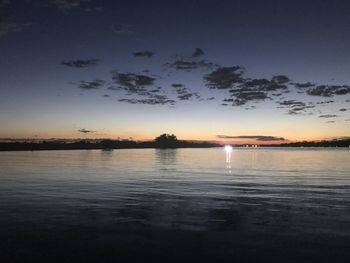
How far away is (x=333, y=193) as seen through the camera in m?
36.9

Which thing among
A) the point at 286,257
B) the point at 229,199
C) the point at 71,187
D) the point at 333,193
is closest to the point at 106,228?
the point at 286,257

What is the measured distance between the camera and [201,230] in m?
20.4

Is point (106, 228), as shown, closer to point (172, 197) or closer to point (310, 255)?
point (310, 255)

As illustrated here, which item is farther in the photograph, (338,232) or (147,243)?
(338,232)

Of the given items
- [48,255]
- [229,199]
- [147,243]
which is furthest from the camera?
[229,199]

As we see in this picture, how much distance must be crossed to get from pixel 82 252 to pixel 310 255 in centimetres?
976

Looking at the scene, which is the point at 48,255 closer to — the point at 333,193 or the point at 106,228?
the point at 106,228

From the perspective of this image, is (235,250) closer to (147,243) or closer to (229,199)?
→ (147,243)

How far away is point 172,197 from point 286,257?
18761mm

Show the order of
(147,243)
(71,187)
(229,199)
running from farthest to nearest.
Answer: (71,187) < (229,199) < (147,243)

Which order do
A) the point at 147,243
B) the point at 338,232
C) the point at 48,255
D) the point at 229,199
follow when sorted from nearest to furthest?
the point at 48,255 < the point at 147,243 < the point at 338,232 < the point at 229,199

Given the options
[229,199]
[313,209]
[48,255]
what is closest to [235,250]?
[48,255]

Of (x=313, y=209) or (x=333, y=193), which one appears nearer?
(x=313, y=209)

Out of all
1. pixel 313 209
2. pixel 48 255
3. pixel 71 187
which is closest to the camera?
pixel 48 255
